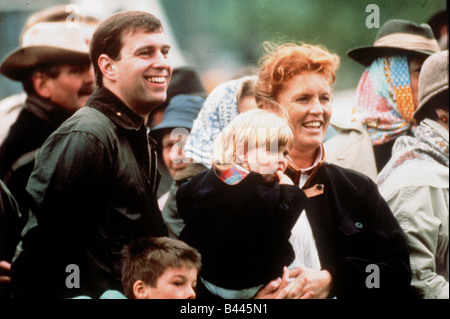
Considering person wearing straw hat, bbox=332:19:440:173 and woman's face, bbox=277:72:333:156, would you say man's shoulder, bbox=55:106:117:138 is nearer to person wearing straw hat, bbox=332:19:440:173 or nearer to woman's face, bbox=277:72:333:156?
woman's face, bbox=277:72:333:156

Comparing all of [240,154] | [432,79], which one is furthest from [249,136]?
[432,79]

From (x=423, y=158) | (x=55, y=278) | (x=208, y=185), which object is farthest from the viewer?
(x=423, y=158)

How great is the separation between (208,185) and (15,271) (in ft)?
3.53

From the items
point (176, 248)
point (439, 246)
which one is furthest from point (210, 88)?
point (439, 246)

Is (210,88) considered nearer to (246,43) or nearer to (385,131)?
(246,43)

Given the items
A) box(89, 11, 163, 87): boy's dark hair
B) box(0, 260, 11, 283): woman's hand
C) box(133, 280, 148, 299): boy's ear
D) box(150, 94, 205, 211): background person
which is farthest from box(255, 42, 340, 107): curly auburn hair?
box(0, 260, 11, 283): woman's hand

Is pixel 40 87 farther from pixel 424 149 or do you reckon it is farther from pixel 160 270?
pixel 424 149

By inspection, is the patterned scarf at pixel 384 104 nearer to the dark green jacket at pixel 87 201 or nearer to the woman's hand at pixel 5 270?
the dark green jacket at pixel 87 201

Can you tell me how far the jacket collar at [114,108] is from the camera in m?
3.71

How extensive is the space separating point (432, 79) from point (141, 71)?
1583 millimetres

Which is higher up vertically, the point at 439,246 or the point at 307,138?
the point at 307,138

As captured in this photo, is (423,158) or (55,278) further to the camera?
(423,158)

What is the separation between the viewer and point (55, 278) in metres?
3.76

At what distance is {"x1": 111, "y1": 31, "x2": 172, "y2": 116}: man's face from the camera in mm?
3777
